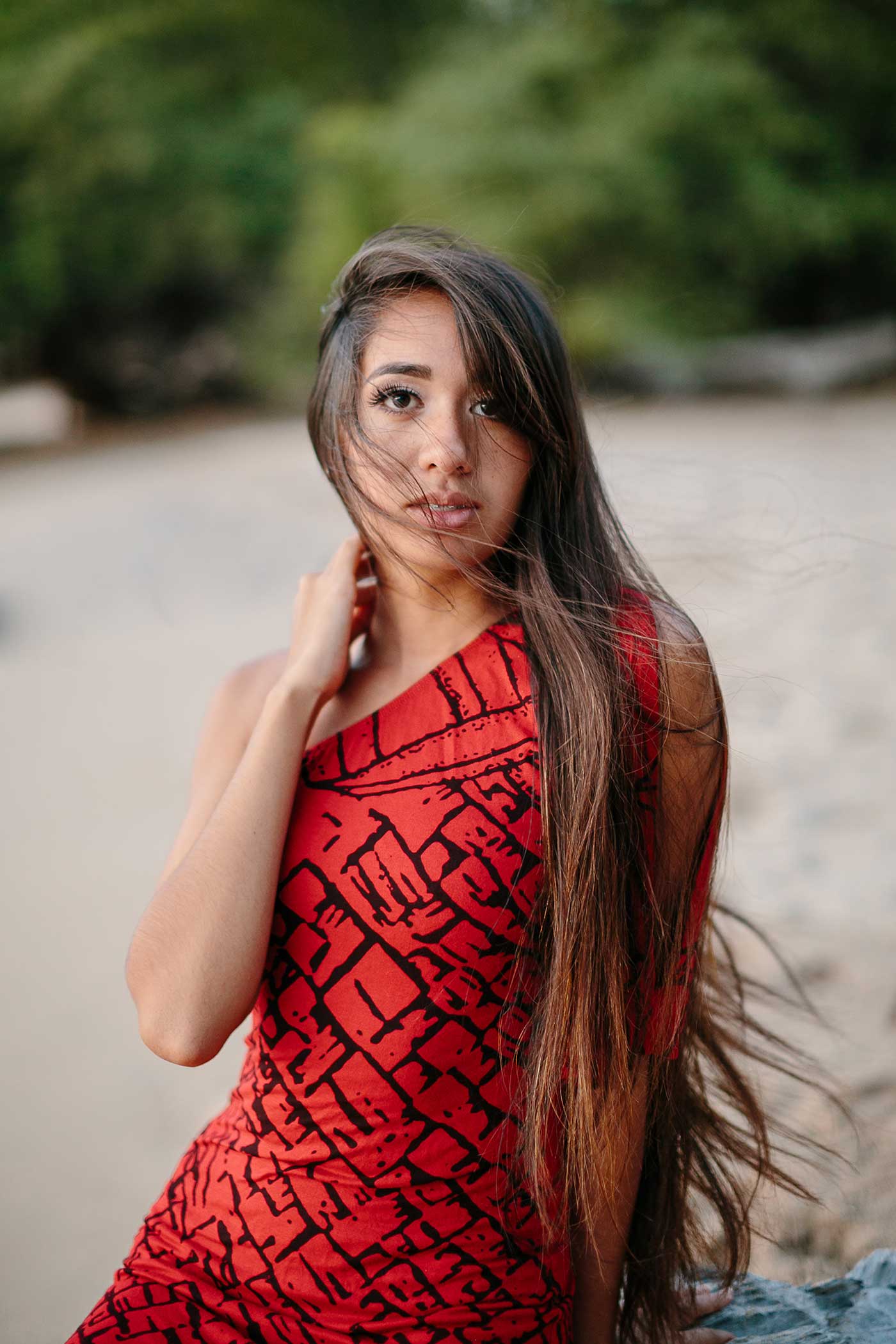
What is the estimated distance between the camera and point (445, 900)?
1146 mm

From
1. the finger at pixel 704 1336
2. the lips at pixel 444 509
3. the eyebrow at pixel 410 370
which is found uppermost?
the eyebrow at pixel 410 370

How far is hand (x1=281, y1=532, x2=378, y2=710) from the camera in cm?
133

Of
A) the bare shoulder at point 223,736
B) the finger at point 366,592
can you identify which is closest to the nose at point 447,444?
the finger at point 366,592

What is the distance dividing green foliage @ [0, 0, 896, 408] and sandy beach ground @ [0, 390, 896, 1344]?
471 cm

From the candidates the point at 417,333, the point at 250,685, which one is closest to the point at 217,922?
the point at 250,685

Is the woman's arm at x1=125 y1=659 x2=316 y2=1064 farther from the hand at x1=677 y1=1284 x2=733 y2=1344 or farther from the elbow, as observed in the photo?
the hand at x1=677 y1=1284 x2=733 y2=1344

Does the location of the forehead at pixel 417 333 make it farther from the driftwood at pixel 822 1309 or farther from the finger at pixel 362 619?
the driftwood at pixel 822 1309

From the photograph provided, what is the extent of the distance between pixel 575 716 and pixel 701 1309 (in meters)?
0.93

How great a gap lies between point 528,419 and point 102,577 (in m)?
6.49

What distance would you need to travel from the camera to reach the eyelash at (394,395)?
1.24 meters

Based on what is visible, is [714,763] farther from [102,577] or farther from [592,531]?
[102,577]

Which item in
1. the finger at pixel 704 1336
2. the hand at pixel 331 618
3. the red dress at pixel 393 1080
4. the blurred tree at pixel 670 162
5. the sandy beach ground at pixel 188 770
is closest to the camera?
the red dress at pixel 393 1080

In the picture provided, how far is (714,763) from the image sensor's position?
4.09 feet

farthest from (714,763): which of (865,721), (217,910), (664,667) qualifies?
(865,721)
